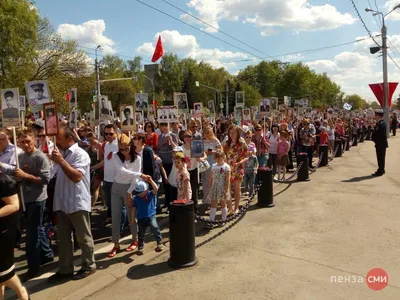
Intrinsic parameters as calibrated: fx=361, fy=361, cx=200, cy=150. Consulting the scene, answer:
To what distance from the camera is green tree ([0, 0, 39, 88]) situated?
23.9 m

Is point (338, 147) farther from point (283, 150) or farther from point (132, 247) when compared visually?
point (132, 247)

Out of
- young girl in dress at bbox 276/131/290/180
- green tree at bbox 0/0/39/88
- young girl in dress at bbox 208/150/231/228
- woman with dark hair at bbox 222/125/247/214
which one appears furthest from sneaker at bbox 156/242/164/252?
green tree at bbox 0/0/39/88

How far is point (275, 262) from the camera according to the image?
16.4 feet

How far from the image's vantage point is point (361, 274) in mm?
4570

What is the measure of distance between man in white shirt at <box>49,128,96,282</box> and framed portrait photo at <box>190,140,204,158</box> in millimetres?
2658

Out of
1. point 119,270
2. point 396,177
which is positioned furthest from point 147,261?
point 396,177

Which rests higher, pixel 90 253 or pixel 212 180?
pixel 212 180

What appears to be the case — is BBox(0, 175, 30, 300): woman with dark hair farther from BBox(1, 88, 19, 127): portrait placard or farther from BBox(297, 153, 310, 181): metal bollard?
BBox(297, 153, 310, 181): metal bollard

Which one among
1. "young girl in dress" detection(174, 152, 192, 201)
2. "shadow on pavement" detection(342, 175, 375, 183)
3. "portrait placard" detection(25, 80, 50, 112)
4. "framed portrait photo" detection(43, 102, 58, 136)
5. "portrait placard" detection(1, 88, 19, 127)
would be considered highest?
"portrait placard" detection(25, 80, 50, 112)

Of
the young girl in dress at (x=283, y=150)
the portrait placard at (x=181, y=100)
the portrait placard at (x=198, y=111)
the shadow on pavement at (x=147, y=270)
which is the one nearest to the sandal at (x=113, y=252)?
the shadow on pavement at (x=147, y=270)

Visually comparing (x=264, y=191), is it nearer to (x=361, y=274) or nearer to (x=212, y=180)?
(x=212, y=180)

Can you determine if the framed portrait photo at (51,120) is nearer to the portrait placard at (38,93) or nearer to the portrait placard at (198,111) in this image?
the portrait placard at (38,93)

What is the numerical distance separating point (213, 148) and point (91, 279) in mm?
3499

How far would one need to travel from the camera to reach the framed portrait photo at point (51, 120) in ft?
14.6
